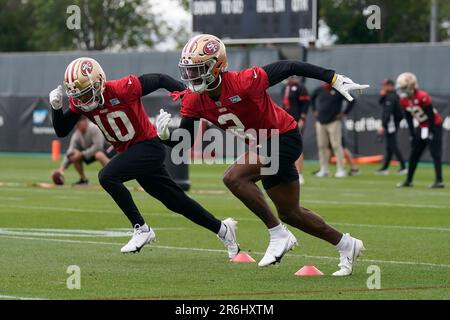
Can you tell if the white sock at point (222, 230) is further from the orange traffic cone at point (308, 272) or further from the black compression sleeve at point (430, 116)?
the black compression sleeve at point (430, 116)

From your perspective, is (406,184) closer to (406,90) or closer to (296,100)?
(406,90)

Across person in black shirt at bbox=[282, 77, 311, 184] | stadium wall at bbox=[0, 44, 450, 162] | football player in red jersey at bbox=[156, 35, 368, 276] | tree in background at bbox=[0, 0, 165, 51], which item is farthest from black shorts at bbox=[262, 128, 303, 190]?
tree in background at bbox=[0, 0, 165, 51]

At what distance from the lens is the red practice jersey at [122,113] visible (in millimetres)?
11008

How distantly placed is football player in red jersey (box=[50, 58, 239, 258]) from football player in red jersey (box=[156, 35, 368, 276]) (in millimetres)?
1044

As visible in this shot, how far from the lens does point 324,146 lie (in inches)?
916

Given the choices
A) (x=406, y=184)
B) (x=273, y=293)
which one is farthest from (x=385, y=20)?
(x=273, y=293)

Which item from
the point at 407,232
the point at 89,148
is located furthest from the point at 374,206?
the point at 89,148

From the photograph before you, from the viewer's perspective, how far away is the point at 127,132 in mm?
11141

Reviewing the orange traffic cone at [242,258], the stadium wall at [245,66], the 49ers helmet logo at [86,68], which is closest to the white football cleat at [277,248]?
the orange traffic cone at [242,258]

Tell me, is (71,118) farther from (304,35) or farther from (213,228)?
(304,35)

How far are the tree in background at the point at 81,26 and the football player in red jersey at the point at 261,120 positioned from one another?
46878mm

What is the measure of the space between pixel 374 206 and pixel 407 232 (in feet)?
11.7

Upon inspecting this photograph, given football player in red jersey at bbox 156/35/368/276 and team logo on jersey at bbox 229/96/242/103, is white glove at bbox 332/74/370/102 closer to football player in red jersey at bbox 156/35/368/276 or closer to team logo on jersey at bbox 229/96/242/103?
football player in red jersey at bbox 156/35/368/276

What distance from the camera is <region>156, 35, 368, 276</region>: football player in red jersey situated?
31.5 feet
